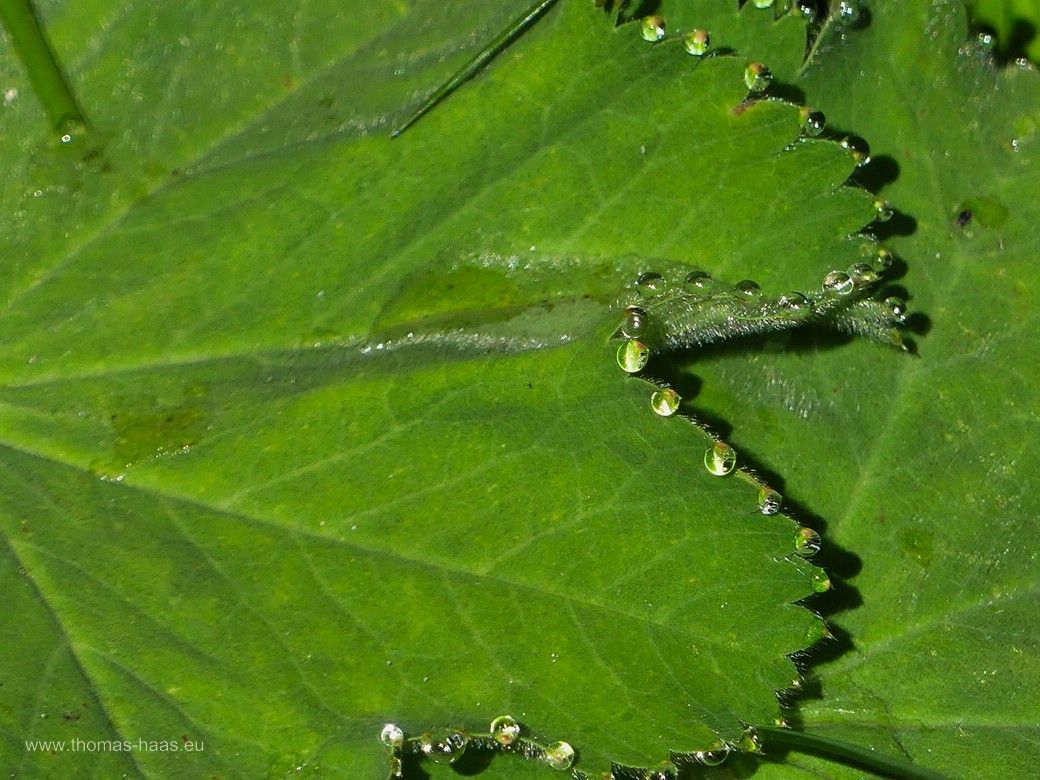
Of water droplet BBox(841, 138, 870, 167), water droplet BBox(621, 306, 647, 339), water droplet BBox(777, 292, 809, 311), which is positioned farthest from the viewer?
water droplet BBox(841, 138, 870, 167)

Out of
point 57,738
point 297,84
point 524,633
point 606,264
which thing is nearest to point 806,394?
point 606,264

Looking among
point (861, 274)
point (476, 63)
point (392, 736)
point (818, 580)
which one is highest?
point (476, 63)

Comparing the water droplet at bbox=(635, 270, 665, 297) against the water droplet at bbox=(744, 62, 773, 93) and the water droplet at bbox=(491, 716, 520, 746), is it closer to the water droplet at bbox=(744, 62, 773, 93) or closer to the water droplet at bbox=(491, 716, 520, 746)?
the water droplet at bbox=(744, 62, 773, 93)

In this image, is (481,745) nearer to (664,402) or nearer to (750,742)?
(750,742)

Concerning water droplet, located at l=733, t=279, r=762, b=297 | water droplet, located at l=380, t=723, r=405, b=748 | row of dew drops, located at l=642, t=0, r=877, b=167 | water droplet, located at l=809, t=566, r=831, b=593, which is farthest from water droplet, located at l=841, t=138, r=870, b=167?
water droplet, located at l=380, t=723, r=405, b=748

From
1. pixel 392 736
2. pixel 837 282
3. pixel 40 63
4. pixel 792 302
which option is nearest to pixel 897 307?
pixel 837 282

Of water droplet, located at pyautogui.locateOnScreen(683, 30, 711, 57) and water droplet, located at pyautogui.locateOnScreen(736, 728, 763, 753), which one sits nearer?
water droplet, located at pyautogui.locateOnScreen(736, 728, 763, 753)
